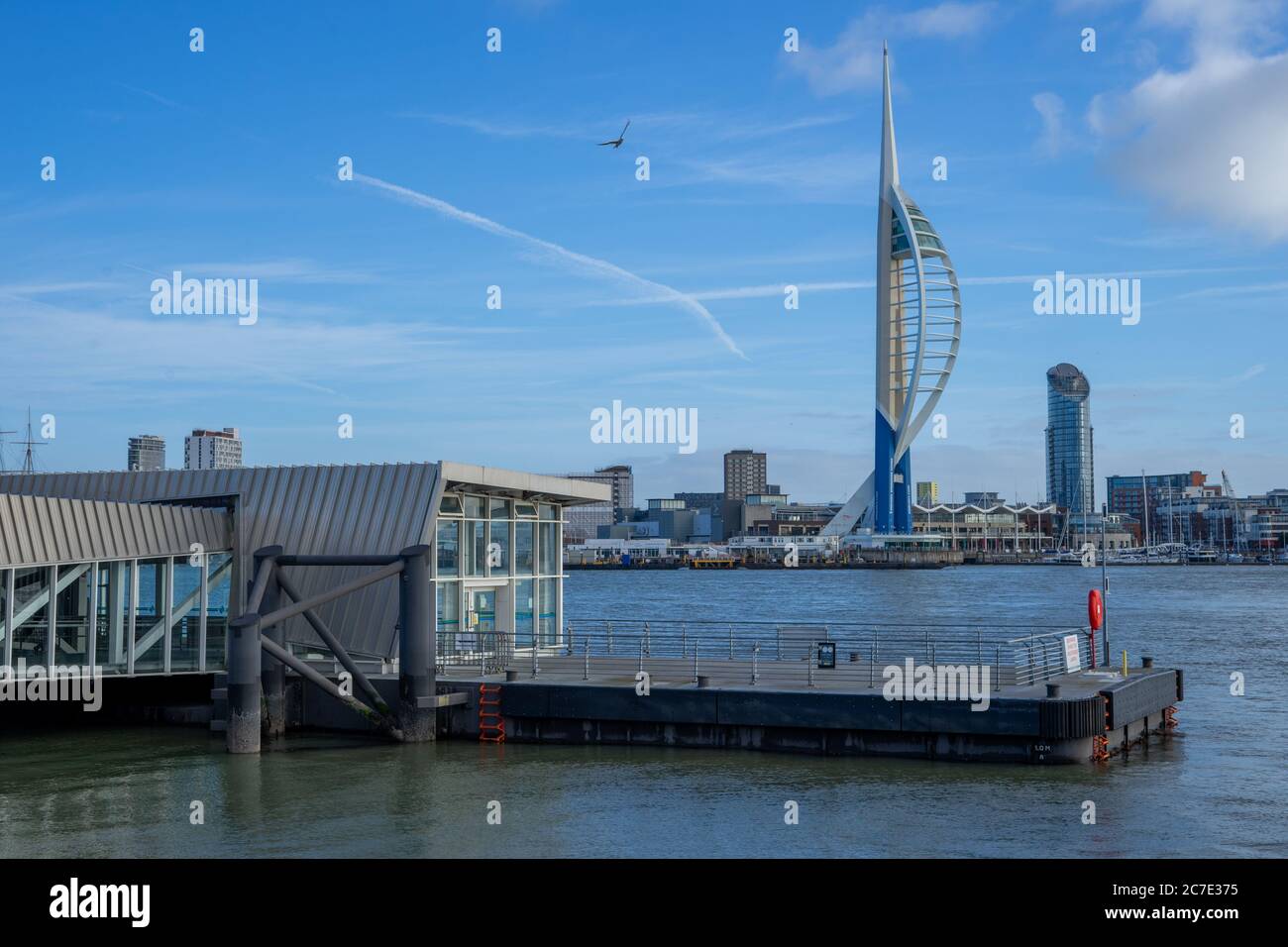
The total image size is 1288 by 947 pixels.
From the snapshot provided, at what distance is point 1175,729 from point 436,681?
53.1 ft

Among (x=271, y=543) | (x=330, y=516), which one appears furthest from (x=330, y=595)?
(x=271, y=543)

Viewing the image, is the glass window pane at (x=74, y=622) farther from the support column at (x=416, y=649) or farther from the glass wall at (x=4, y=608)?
the support column at (x=416, y=649)

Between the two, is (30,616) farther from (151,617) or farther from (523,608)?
(523,608)

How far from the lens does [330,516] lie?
2967 cm

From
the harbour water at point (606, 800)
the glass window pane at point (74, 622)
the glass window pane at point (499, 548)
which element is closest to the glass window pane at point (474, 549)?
the glass window pane at point (499, 548)

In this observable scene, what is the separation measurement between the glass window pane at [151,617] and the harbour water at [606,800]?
1.68m

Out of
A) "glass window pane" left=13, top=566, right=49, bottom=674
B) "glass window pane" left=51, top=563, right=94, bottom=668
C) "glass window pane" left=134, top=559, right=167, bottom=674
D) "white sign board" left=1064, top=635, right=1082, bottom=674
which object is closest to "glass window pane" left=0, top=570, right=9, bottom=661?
"glass window pane" left=13, top=566, right=49, bottom=674

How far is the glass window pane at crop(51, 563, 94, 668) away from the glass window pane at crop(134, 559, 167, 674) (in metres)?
1.31

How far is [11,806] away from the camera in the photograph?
847 inches

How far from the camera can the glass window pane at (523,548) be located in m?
31.9

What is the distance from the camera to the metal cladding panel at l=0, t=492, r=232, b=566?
24094 millimetres

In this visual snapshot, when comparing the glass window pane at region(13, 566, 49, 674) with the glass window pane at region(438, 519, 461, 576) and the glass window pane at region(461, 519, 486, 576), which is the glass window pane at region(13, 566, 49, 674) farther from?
the glass window pane at region(461, 519, 486, 576)

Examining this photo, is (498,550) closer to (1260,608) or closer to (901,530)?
(1260,608)
